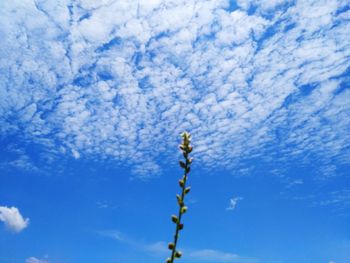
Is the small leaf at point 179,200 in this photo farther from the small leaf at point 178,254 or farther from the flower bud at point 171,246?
the small leaf at point 178,254

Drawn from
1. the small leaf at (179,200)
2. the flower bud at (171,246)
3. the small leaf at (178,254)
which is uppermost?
the small leaf at (179,200)

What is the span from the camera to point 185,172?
7289mm

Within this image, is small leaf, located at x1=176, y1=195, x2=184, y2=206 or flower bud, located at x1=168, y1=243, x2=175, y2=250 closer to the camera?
flower bud, located at x1=168, y1=243, x2=175, y2=250

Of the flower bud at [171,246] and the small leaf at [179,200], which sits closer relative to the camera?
the flower bud at [171,246]

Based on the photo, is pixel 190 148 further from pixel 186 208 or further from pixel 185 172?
pixel 186 208

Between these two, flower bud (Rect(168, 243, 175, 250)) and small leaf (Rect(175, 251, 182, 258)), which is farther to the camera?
small leaf (Rect(175, 251, 182, 258))

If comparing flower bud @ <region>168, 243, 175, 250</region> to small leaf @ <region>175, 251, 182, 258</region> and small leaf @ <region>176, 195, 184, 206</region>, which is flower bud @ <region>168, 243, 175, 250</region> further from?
small leaf @ <region>176, 195, 184, 206</region>

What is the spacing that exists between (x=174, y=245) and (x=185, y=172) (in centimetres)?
154

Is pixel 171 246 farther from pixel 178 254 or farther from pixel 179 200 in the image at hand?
pixel 179 200

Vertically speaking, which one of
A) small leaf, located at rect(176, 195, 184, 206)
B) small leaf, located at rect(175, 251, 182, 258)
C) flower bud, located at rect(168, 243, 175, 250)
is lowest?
flower bud, located at rect(168, 243, 175, 250)

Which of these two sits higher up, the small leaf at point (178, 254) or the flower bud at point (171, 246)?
the small leaf at point (178, 254)

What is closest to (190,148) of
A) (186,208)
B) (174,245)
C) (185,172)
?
(185,172)

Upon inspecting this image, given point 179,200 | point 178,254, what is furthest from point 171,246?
point 179,200

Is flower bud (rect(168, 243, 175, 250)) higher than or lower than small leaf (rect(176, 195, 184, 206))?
lower
